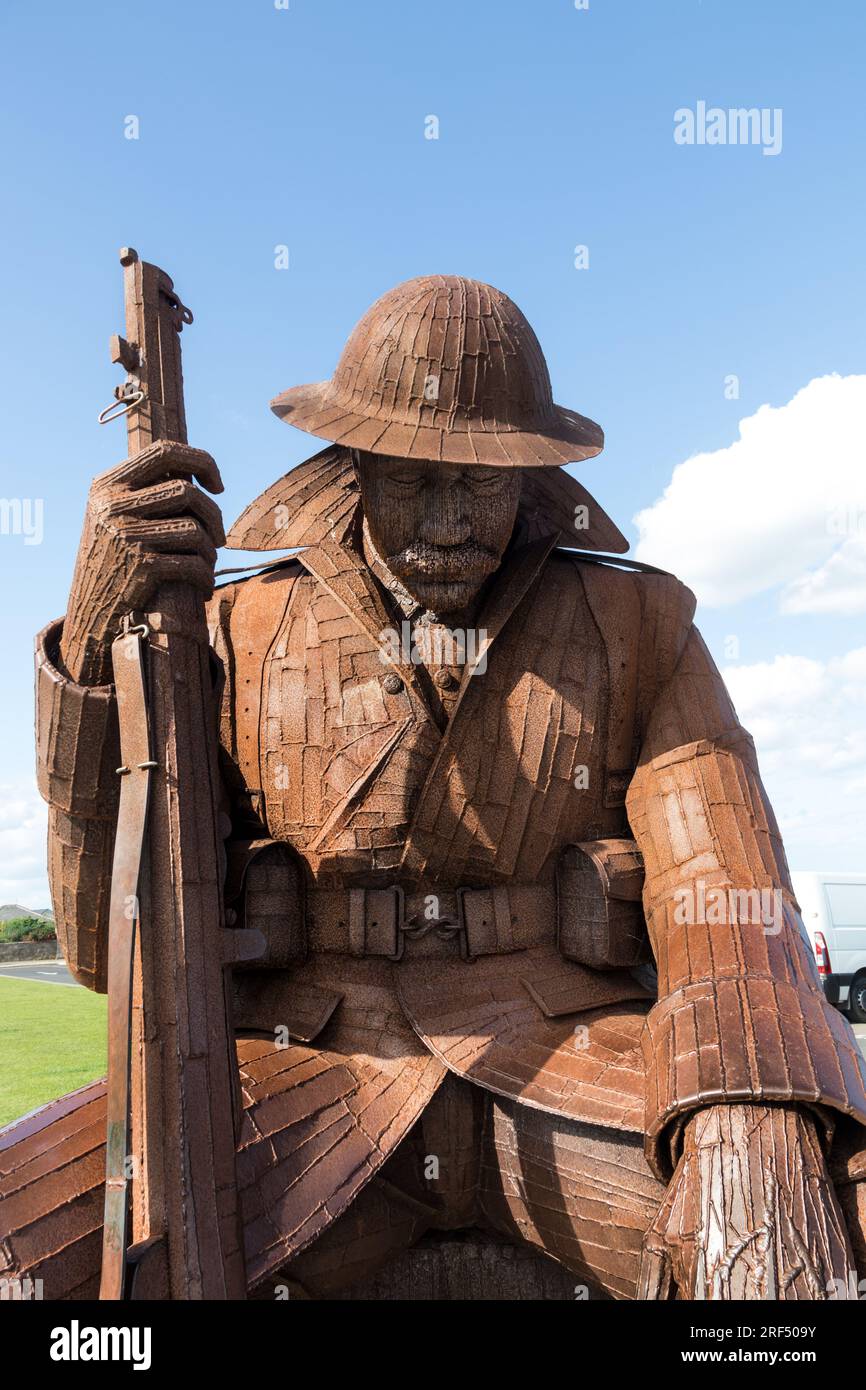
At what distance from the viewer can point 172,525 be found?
9.57 ft

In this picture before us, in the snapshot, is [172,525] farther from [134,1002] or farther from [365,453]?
[134,1002]

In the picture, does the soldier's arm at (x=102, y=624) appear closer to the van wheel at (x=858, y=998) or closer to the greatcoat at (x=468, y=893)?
the greatcoat at (x=468, y=893)

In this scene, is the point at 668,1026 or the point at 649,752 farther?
the point at 649,752

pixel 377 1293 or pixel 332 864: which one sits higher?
pixel 332 864

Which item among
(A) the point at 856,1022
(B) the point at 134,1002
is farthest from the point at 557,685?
(A) the point at 856,1022

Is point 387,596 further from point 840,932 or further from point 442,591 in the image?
point 840,932

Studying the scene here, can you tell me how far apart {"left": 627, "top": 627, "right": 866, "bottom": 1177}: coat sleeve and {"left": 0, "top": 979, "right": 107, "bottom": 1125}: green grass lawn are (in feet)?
11.5

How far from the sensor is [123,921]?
2637 millimetres

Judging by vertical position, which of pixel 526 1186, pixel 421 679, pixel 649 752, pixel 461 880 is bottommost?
pixel 526 1186

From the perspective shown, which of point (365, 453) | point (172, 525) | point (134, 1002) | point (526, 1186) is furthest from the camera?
point (365, 453)

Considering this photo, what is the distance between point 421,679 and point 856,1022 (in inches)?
515

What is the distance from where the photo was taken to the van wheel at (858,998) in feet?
47.3

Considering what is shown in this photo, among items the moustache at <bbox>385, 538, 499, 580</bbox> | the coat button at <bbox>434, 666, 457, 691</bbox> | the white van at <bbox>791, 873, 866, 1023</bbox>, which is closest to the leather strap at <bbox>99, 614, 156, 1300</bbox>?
the moustache at <bbox>385, 538, 499, 580</bbox>

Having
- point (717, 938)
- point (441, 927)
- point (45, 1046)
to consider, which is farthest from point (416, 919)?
point (45, 1046)
